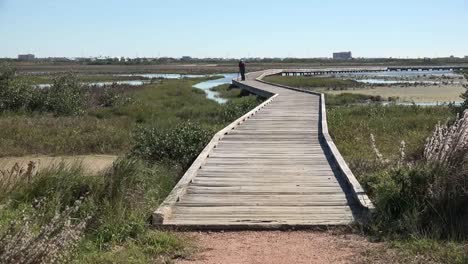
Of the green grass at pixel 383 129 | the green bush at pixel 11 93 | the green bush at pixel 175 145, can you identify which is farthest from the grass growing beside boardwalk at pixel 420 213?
the green bush at pixel 11 93

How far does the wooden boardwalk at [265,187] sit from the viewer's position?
5.82 metres

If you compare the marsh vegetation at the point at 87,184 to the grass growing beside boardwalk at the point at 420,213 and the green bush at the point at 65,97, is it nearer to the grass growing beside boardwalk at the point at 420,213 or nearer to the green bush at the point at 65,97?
the green bush at the point at 65,97

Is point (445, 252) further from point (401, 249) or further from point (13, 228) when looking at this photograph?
point (13, 228)

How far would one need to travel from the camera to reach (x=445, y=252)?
14.8 feet

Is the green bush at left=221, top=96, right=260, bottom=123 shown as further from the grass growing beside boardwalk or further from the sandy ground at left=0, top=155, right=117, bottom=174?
the grass growing beside boardwalk

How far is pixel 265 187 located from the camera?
719 centimetres

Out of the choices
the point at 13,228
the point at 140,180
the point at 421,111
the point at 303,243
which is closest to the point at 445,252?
the point at 303,243

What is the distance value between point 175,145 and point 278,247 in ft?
22.1

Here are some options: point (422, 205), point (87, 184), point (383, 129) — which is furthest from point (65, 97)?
point (422, 205)

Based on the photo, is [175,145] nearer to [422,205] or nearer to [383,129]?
[422,205]

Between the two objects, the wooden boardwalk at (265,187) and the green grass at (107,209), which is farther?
the wooden boardwalk at (265,187)

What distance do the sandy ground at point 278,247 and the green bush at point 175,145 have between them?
569 cm

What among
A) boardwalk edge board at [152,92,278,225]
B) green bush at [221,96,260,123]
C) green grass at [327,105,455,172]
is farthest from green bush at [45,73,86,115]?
boardwalk edge board at [152,92,278,225]

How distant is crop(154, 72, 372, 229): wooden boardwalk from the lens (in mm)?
5816
